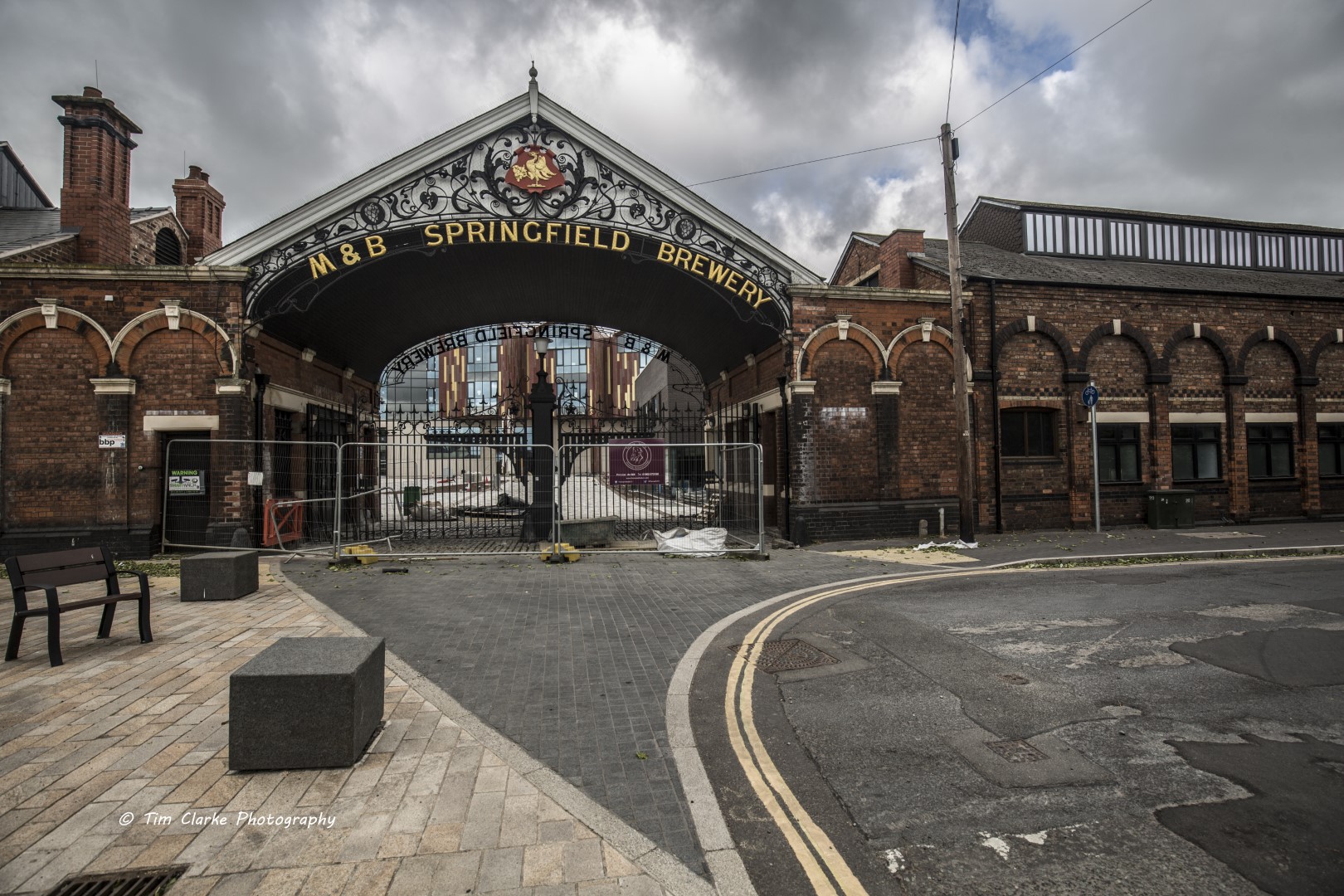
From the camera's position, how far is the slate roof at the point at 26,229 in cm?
1440

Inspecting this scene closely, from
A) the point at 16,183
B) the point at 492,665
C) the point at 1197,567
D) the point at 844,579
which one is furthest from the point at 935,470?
the point at 16,183

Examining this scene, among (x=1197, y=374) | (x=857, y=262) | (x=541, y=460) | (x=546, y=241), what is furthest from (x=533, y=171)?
(x=1197, y=374)

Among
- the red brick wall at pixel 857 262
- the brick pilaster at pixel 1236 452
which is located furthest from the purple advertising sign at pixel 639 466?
the brick pilaster at pixel 1236 452

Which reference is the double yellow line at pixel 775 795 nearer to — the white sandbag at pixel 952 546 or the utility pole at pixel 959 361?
the white sandbag at pixel 952 546

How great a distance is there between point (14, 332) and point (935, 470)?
797 inches

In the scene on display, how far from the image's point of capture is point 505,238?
45.5 feet

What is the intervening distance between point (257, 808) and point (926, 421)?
15346 millimetres

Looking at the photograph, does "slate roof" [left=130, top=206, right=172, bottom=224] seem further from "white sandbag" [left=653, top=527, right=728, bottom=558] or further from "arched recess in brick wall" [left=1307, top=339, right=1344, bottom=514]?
"arched recess in brick wall" [left=1307, top=339, right=1344, bottom=514]

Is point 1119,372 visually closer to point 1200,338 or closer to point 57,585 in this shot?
point 1200,338

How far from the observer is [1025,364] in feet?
55.6

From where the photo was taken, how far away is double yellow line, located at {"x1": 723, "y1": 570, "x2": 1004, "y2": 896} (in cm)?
301

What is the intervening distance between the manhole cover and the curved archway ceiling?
39.2 feet

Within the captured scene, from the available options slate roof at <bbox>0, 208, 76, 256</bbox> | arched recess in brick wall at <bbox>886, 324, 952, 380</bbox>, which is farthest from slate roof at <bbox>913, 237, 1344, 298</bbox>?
slate roof at <bbox>0, 208, 76, 256</bbox>

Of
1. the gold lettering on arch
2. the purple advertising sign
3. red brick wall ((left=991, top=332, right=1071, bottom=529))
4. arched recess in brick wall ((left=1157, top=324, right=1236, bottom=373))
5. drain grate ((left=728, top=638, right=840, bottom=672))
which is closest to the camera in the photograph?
drain grate ((left=728, top=638, right=840, bottom=672))
